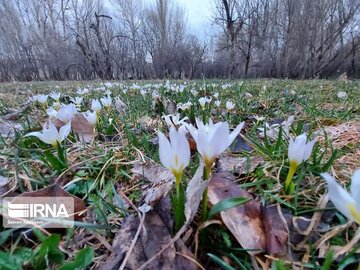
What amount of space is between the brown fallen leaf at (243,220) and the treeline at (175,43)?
55.4 ft

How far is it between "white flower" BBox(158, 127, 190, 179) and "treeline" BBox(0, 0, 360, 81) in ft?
55.9

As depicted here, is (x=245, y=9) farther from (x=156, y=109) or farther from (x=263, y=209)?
(x=263, y=209)

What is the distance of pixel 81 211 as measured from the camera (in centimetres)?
79

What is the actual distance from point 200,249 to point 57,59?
2236 cm

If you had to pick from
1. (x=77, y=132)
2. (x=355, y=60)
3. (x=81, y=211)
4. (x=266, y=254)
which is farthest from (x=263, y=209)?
(x=355, y=60)

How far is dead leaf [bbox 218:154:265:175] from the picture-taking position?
0.98 metres

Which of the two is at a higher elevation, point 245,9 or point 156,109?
point 245,9

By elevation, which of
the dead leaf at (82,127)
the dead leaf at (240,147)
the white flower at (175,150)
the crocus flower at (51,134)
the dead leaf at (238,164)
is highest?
the white flower at (175,150)

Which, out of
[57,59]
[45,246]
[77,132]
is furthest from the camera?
Result: [57,59]

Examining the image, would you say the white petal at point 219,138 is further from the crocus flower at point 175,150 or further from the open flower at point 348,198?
the open flower at point 348,198

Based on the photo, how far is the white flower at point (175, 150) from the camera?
0.58m

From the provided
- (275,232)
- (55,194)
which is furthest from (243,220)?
(55,194)

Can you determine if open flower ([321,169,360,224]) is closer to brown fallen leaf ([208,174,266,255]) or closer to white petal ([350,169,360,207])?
white petal ([350,169,360,207])

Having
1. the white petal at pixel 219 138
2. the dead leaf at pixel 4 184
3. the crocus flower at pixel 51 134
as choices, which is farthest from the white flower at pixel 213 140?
the dead leaf at pixel 4 184
